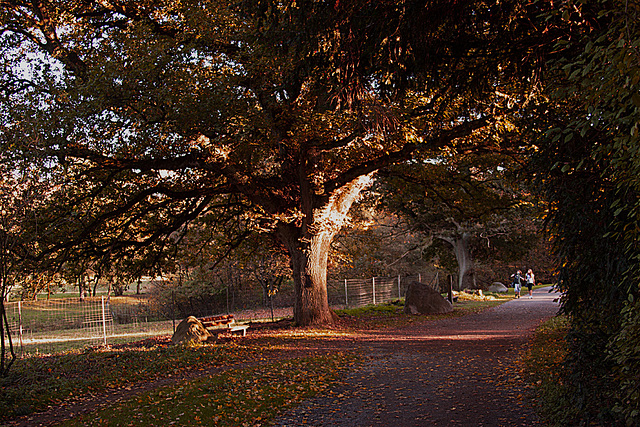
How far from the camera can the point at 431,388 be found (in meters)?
8.07

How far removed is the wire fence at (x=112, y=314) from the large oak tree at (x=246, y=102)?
10.1 ft

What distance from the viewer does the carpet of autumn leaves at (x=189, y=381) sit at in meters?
6.97

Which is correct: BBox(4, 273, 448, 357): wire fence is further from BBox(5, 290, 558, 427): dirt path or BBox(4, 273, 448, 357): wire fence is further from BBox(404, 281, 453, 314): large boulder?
BBox(5, 290, 558, 427): dirt path

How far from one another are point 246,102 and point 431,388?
7.37 metres

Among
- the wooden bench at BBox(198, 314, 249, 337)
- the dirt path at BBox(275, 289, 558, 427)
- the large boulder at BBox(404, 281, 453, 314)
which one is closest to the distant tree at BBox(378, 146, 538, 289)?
the large boulder at BBox(404, 281, 453, 314)

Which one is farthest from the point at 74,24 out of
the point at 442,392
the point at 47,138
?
the point at 442,392

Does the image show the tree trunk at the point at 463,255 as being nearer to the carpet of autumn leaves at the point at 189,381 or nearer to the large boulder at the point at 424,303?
the large boulder at the point at 424,303

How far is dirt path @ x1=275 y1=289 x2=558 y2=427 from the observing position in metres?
6.48

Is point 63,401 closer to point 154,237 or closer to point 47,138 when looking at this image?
point 47,138

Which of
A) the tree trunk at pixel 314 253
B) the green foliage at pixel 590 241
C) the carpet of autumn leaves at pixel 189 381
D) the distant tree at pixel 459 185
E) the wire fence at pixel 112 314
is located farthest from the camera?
the distant tree at pixel 459 185

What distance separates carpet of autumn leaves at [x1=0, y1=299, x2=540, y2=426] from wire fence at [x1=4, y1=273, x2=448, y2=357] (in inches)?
156

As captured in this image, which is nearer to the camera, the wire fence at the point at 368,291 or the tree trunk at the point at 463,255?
the wire fence at the point at 368,291

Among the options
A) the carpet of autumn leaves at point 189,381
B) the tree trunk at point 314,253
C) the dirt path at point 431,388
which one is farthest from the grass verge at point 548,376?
the tree trunk at point 314,253

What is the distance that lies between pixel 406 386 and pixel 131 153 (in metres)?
8.73
